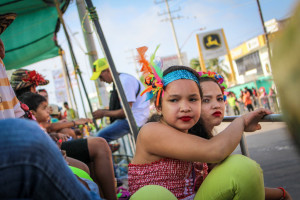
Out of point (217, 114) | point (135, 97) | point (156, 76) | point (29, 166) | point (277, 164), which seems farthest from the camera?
point (277, 164)

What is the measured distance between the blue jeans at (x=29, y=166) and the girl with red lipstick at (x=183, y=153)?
2.25 ft

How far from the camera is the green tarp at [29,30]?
16.9 feet

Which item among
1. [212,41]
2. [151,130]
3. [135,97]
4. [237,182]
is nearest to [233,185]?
[237,182]

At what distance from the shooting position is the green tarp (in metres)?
5.14

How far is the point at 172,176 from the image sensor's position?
1713 mm

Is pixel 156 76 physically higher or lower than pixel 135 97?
higher

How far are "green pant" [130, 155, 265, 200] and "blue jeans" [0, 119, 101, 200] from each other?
2.15 ft

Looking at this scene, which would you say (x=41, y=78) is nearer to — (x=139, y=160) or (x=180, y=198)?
(x=139, y=160)

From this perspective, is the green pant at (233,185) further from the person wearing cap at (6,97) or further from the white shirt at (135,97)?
the white shirt at (135,97)

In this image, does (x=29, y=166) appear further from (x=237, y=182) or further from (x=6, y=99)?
(x=6, y=99)

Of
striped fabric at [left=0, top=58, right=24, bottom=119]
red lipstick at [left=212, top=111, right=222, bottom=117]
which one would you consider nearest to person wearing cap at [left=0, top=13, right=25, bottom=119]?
striped fabric at [left=0, top=58, right=24, bottom=119]

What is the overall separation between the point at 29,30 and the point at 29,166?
5.80 meters

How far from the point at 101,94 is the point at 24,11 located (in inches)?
91.3

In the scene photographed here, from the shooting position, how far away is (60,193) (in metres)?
0.73
